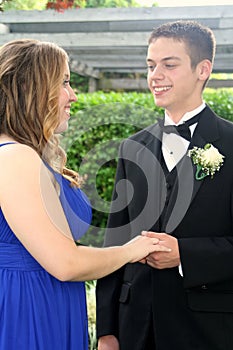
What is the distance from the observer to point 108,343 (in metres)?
2.85

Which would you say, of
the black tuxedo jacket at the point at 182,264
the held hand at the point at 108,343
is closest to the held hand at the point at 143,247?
the black tuxedo jacket at the point at 182,264

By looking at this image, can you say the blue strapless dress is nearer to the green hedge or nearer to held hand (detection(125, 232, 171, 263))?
held hand (detection(125, 232, 171, 263))

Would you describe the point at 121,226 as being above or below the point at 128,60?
below

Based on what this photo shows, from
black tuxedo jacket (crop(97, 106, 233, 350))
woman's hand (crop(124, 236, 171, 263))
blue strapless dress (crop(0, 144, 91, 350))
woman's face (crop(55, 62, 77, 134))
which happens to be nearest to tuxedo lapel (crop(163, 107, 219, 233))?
black tuxedo jacket (crop(97, 106, 233, 350))

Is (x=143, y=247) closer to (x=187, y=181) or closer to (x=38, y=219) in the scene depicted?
(x=187, y=181)

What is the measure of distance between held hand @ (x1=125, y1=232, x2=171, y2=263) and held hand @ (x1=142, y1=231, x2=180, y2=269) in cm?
2

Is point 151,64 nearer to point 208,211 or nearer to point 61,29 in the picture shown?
point 208,211

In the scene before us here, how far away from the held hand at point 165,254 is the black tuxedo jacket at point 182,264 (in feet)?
0.11

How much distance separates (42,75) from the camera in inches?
91.0

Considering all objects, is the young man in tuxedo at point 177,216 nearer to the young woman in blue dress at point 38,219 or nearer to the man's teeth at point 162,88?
the man's teeth at point 162,88

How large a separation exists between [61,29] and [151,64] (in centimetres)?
585

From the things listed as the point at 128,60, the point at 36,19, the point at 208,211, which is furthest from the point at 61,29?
the point at 208,211

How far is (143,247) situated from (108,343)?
23.7 inches

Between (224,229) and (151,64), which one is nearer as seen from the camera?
(224,229)
